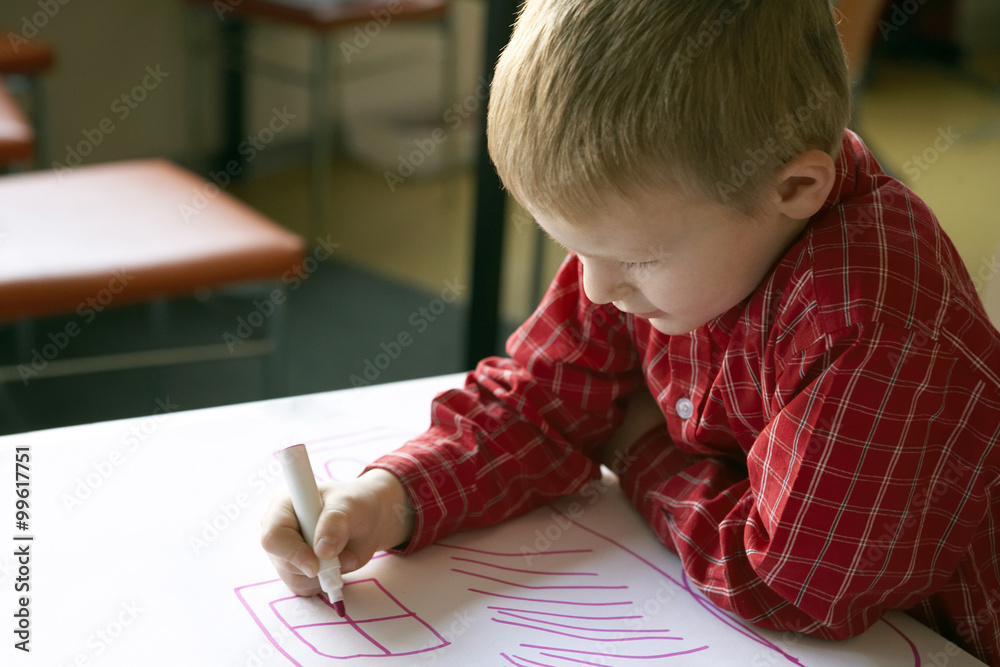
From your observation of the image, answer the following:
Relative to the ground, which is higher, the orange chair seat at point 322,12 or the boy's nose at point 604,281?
the orange chair seat at point 322,12

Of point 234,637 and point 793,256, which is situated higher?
point 793,256

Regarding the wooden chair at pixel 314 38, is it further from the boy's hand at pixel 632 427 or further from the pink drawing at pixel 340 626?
the pink drawing at pixel 340 626

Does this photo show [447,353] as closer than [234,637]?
No

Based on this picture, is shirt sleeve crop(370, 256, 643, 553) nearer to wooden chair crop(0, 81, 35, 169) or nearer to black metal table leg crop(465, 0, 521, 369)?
black metal table leg crop(465, 0, 521, 369)

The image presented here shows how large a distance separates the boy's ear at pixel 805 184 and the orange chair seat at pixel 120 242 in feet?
2.94

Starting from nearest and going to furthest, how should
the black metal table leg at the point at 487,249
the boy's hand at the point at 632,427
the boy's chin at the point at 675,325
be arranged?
1. the boy's chin at the point at 675,325
2. the boy's hand at the point at 632,427
3. the black metal table leg at the point at 487,249

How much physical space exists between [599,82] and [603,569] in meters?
0.31

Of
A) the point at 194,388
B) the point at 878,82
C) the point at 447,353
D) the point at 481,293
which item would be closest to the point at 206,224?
the point at 481,293

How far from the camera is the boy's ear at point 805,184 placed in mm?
494

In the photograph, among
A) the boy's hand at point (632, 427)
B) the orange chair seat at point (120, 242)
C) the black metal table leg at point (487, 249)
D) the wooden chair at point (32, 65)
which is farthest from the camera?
the wooden chair at point (32, 65)

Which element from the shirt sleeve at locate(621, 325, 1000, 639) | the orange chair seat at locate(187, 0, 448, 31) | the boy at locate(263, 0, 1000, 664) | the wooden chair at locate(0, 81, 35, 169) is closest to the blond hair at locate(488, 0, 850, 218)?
the boy at locate(263, 0, 1000, 664)

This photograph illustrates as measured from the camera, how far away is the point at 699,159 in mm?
484

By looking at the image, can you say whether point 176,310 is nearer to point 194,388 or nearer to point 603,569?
point 194,388

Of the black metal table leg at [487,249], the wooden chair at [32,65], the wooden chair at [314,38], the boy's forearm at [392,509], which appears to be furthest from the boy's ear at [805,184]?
the wooden chair at [314,38]
